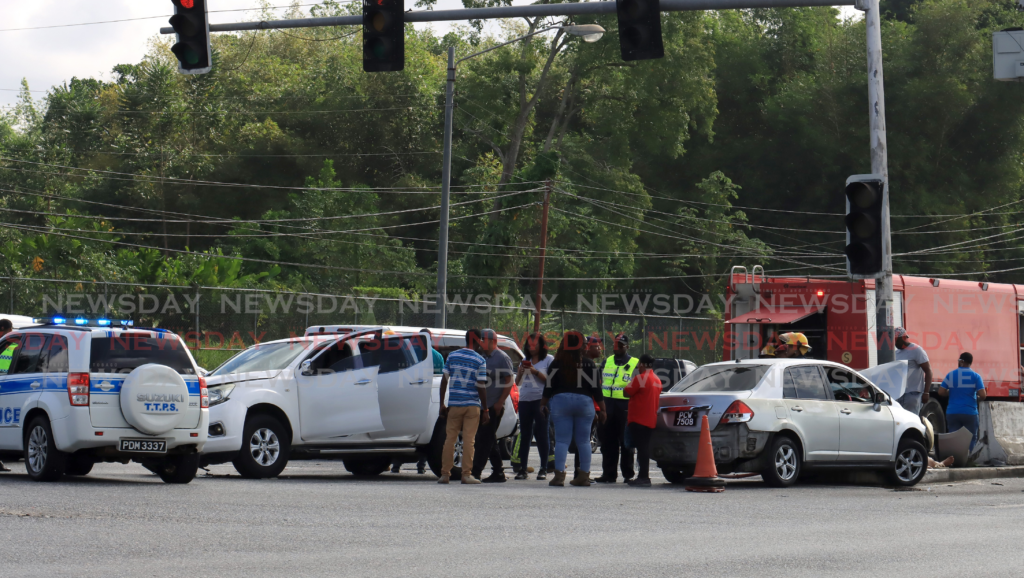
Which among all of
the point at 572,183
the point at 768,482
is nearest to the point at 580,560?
the point at 768,482

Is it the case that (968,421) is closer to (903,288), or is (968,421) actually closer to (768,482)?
(903,288)

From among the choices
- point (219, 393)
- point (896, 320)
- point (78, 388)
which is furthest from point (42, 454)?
point (896, 320)

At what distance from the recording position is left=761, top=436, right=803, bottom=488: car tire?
13977mm

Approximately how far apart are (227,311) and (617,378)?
612 inches

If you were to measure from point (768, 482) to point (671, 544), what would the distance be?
5.71m

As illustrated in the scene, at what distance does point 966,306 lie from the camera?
70.5 feet

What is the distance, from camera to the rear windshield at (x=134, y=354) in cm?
1255

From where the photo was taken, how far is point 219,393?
45.3ft

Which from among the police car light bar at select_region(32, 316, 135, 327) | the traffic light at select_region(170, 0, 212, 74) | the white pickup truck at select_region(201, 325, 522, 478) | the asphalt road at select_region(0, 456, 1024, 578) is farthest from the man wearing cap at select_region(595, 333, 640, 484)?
the traffic light at select_region(170, 0, 212, 74)

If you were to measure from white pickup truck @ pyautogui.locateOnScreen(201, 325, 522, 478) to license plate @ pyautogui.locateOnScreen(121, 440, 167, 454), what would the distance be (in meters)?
0.87

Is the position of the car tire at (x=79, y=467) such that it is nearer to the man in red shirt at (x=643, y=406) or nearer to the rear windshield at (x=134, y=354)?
the rear windshield at (x=134, y=354)

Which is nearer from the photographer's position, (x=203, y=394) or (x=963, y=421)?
(x=203, y=394)

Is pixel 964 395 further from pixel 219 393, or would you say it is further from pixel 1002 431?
pixel 219 393

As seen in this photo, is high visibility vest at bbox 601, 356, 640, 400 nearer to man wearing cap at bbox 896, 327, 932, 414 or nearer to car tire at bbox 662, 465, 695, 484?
car tire at bbox 662, 465, 695, 484
